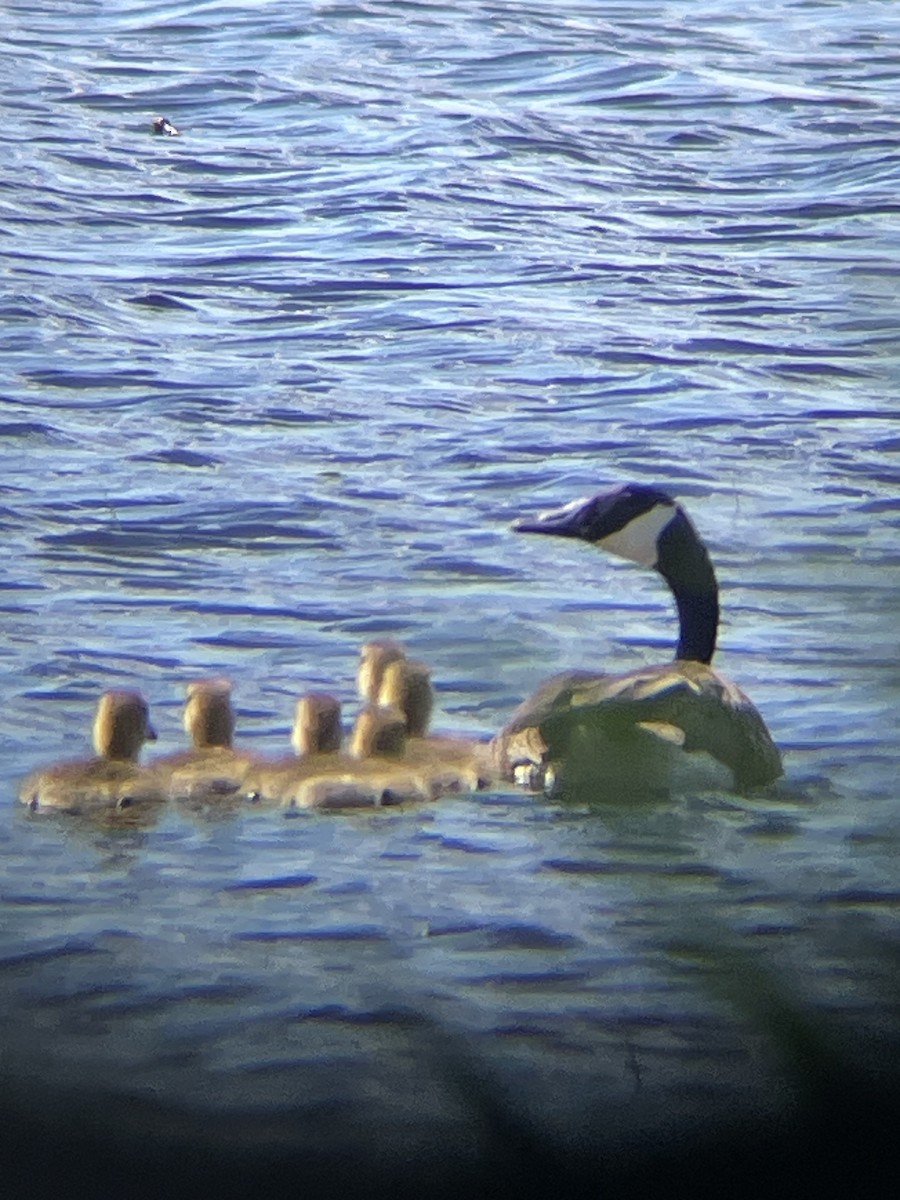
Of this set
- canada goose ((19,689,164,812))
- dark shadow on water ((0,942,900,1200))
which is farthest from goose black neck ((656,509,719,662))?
dark shadow on water ((0,942,900,1200))

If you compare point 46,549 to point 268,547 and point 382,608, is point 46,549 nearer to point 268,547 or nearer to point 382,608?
point 268,547

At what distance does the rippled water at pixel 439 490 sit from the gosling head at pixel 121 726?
19 centimetres

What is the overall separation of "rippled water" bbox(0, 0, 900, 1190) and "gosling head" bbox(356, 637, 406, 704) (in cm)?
22

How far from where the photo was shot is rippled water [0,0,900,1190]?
2.63 metres

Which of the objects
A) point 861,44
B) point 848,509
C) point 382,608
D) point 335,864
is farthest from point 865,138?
point 335,864

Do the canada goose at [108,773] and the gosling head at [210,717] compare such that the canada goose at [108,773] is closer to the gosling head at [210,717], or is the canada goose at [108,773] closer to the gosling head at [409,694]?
the gosling head at [210,717]

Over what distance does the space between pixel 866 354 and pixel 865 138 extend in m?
4.04

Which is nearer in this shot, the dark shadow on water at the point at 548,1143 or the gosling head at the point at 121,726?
the dark shadow on water at the point at 548,1143

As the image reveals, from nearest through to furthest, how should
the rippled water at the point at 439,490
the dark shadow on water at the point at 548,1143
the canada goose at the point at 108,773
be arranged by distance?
the dark shadow on water at the point at 548,1143
the rippled water at the point at 439,490
the canada goose at the point at 108,773

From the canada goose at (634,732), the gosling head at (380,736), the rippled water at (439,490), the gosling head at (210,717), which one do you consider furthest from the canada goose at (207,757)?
the canada goose at (634,732)

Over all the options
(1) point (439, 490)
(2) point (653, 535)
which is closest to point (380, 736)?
(2) point (653, 535)

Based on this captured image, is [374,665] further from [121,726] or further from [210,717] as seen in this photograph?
[121,726]

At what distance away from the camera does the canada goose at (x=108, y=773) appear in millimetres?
4301

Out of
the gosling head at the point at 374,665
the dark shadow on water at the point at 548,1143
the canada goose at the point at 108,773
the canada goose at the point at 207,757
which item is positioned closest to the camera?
the dark shadow on water at the point at 548,1143
